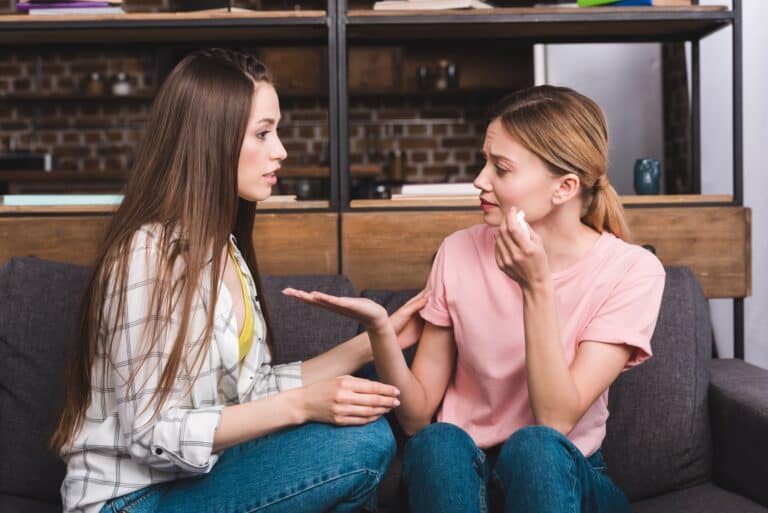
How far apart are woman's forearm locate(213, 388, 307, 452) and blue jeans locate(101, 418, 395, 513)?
0.04 m

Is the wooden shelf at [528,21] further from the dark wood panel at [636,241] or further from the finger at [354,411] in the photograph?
the finger at [354,411]

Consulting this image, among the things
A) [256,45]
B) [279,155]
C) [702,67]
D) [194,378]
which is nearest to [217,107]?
[279,155]

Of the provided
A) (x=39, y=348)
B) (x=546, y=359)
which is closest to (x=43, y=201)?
(x=39, y=348)

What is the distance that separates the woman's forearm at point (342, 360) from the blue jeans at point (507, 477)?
0.79ft

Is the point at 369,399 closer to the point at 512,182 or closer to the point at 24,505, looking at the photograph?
A: the point at 512,182

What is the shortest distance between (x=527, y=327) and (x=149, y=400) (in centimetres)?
62

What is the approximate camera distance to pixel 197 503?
4.45 feet

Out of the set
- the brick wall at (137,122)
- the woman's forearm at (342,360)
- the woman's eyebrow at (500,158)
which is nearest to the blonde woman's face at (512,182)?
the woman's eyebrow at (500,158)

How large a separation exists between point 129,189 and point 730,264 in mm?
1549

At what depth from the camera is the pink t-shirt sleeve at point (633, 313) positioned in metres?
1.54

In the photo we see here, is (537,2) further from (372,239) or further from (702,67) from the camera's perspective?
(372,239)

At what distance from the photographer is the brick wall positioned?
19.2ft

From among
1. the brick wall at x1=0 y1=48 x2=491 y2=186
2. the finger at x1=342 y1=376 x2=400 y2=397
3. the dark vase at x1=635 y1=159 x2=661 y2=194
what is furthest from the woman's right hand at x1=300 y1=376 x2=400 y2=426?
the brick wall at x1=0 y1=48 x2=491 y2=186

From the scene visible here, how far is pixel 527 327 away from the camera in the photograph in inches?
58.3
